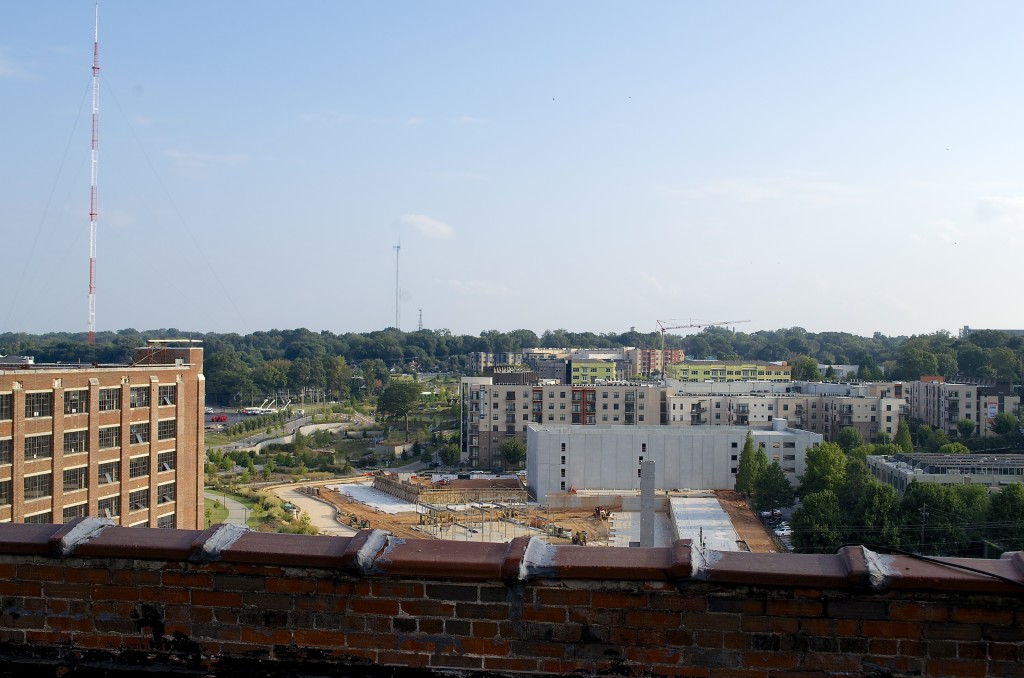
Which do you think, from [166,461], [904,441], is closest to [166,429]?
[166,461]

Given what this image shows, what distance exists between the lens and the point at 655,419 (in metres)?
38.7

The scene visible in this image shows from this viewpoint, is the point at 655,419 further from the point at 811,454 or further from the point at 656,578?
the point at 656,578

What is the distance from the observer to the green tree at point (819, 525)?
20125 millimetres

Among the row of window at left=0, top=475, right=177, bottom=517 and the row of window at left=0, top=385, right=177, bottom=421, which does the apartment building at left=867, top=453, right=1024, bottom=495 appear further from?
the row of window at left=0, top=385, right=177, bottom=421

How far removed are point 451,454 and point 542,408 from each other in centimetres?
460

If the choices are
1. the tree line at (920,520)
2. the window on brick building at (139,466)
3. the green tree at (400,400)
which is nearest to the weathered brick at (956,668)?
the window on brick building at (139,466)

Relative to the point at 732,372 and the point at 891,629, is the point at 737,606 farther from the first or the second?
the point at 732,372

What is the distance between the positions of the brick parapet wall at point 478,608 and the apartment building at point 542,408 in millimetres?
36191

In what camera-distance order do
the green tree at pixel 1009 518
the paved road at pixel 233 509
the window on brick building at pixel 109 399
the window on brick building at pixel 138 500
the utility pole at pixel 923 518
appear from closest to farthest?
the window on brick building at pixel 109 399
the window on brick building at pixel 138 500
the green tree at pixel 1009 518
the utility pole at pixel 923 518
the paved road at pixel 233 509

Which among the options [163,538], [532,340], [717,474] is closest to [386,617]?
[163,538]

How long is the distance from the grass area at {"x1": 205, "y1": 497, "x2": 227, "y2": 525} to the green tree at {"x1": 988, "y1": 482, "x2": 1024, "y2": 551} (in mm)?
18062

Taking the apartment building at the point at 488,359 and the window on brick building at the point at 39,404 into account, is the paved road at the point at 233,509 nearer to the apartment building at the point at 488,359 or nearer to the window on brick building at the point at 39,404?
the window on brick building at the point at 39,404

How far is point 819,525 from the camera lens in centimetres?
2036

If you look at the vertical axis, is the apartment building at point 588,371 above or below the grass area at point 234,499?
above
